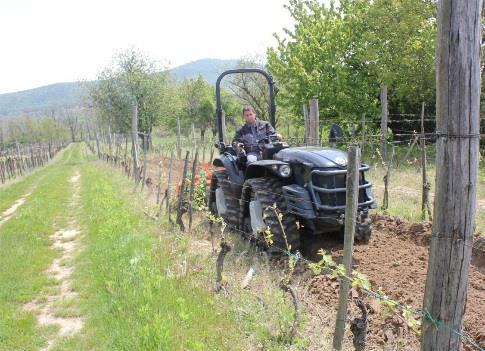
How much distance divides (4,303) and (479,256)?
5368 millimetres

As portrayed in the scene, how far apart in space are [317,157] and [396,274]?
1499 millimetres

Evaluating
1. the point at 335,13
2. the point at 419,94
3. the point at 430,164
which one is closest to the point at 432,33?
the point at 419,94

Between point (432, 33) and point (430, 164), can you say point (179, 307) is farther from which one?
point (432, 33)

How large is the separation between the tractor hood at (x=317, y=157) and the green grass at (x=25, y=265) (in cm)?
320

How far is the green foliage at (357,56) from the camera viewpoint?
625 inches

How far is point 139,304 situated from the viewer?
4.45 meters

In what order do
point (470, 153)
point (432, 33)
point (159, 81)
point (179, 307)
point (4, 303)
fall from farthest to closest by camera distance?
1. point (159, 81)
2. point (432, 33)
3. point (4, 303)
4. point (179, 307)
5. point (470, 153)

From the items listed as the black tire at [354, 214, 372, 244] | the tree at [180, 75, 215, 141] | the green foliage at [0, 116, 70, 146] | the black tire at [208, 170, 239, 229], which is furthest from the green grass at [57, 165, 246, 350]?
the green foliage at [0, 116, 70, 146]

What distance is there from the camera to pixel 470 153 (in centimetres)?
216

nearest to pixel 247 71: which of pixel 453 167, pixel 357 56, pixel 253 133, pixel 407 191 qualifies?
pixel 253 133

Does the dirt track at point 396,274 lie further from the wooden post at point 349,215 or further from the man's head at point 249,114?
the man's head at point 249,114

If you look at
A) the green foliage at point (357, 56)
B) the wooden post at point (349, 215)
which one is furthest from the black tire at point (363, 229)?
the green foliage at point (357, 56)

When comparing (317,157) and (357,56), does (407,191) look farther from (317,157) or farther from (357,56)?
(357,56)

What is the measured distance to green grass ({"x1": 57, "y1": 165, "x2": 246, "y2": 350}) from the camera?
369 centimetres
